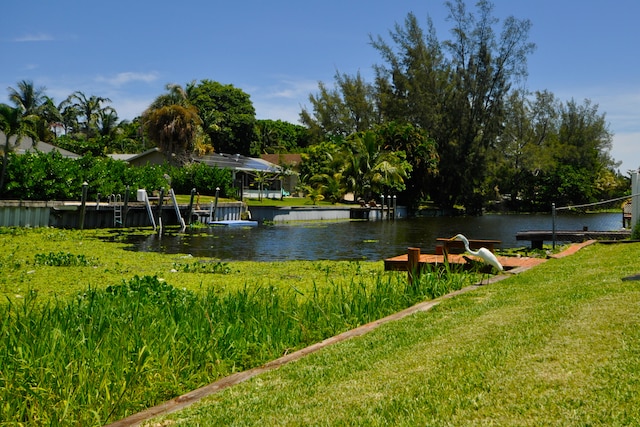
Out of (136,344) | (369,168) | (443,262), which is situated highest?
(369,168)

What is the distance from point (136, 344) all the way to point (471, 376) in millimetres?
3118

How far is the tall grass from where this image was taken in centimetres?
495

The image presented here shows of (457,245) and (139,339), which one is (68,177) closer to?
(457,245)

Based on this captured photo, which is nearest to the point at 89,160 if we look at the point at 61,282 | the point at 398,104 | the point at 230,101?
the point at 61,282

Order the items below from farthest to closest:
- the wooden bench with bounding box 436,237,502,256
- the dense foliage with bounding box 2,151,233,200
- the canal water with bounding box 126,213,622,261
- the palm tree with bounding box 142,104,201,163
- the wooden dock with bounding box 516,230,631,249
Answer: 1. the palm tree with bounding box 142,104,201,163
2. the dense foliage with bounding box 2,151,233,200
3. the canal water with bounding box 126,213,622,261
4. the wooden dock with bounding box 516,230,631,249
5. the wooden bench with bounding box 436,237,502,256

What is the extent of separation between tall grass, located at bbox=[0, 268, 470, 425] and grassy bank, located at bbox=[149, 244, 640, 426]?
72 cm

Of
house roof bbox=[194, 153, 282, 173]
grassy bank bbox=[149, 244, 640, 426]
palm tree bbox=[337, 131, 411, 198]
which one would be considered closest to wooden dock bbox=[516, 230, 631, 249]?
grassy bank bbox=[149, 244, 640, 426]

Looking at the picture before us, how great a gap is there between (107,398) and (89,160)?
33.7m

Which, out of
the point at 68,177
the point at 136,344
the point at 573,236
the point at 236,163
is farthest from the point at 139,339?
the point at 236,163

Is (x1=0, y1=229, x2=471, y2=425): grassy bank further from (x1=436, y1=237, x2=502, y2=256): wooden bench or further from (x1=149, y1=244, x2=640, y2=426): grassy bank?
(x1=436, y1=237, x2=502, y2=256): wooden bench

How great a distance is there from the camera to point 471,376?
483 centimetres

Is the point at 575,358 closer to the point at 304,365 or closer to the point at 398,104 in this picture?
the point at 304,365

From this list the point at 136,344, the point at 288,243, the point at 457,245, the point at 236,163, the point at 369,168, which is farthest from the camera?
the point at 236,163

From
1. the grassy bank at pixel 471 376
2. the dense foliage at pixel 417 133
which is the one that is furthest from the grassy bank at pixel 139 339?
the dense foliage at pixel 417 133
